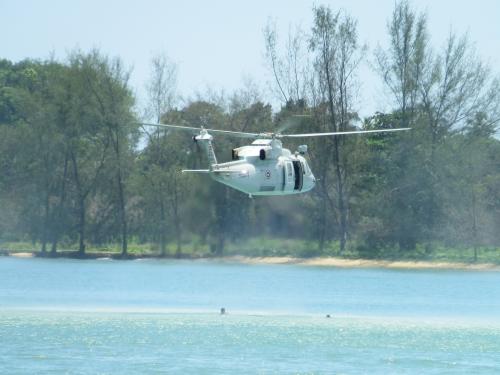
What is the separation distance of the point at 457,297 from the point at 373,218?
2582cm

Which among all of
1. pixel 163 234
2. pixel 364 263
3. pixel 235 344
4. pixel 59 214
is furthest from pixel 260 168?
pixel 59 214

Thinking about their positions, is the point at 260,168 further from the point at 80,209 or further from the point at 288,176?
the point at 80,209

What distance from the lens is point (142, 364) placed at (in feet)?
118

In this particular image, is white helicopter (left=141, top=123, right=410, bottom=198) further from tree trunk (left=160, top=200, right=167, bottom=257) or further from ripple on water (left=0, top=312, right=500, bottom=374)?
tree trunk (left=160, top=200, right=167, bottom=257)

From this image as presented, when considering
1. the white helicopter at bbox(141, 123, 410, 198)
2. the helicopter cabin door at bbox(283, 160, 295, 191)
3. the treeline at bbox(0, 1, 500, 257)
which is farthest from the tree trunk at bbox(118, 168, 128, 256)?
the helicopter cabin door at bbox(283, 160, 295, 191)

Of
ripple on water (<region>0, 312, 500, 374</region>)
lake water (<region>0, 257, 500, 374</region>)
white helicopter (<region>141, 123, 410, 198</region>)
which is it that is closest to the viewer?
ripple on water (<region>0, 312, 500, 374</region>)

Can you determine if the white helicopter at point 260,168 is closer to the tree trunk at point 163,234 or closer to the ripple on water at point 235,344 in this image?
the ripple on water at point 235,344

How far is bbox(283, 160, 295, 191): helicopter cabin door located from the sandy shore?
2162 centimetres

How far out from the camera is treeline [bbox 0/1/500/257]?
267 feet

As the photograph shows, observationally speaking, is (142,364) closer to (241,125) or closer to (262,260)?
(262,260)

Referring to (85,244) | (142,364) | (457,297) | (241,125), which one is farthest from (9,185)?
(142,364)

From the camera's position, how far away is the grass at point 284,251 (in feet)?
223

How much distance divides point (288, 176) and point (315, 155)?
122ft

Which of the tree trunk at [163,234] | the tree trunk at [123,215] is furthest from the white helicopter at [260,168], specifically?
the tree trunk at [123,215]
